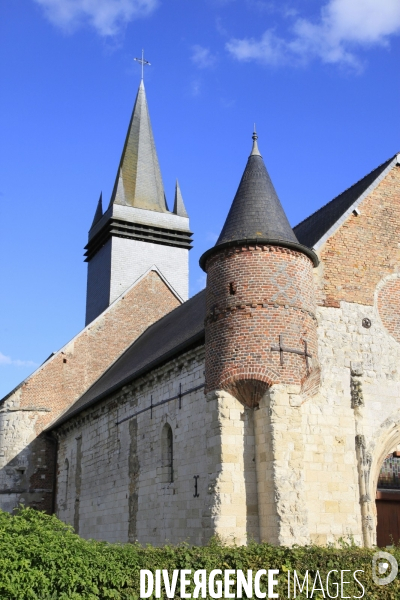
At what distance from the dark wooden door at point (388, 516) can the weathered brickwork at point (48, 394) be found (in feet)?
35.3

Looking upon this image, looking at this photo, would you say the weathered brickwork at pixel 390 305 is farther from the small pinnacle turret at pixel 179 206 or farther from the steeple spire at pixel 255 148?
the small pinnacle turret at pixel 179 206

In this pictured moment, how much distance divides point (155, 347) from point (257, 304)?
5962 mm

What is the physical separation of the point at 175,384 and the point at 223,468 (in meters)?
2.98

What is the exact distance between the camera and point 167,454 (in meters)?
13.0

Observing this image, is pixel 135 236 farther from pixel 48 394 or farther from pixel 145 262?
pixel 48 394

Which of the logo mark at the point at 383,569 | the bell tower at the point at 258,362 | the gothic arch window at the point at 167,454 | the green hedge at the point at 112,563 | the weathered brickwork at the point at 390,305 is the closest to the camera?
the green hedge at the point at 112,563

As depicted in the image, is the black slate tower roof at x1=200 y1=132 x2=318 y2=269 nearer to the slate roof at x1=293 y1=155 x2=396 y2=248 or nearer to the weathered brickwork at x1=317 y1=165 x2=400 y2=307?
the weathered brickwork at x1=317 y1=165 x2=400 y2=307

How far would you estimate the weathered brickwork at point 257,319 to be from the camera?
10.5 metres

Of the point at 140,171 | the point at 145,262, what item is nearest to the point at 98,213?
the point at 140,171

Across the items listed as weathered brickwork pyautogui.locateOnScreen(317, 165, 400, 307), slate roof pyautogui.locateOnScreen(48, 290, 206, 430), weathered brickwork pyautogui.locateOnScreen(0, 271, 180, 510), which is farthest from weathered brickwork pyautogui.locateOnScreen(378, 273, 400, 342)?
weathered brickwork pyautogui.locateOnScreen(0, 271, 180, 510)

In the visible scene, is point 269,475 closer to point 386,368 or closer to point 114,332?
point 386,368

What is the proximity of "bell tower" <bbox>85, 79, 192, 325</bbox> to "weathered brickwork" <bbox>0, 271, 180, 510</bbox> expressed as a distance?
3841 mm

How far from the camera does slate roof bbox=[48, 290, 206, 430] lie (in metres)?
13.1

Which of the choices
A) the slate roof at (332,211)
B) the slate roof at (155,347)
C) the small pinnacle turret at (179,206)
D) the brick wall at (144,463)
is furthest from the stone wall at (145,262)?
the slate roof at (332,211)
